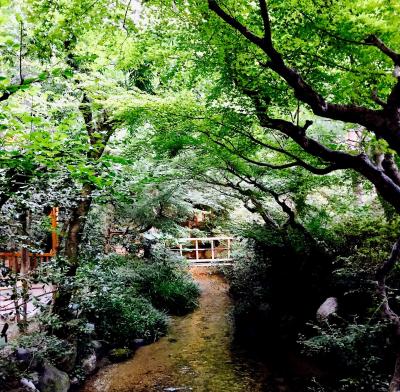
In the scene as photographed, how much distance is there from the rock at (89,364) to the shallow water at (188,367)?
0.17m

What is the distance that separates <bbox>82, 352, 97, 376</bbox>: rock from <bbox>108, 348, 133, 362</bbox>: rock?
0.50m

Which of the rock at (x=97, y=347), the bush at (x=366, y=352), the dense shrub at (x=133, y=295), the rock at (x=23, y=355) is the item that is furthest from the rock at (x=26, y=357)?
the bush at (x=366, y=352)

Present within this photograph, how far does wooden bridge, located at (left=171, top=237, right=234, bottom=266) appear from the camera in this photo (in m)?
16.5

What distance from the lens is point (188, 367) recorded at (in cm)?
761

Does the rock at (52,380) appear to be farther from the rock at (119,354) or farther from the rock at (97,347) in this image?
the rock at (119,354)

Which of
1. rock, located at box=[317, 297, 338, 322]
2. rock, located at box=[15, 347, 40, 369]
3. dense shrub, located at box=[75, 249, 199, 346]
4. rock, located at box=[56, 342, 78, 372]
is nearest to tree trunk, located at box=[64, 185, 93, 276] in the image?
dense shrub, located at box=[75, 249, 199, 346]

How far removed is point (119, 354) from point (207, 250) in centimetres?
1273

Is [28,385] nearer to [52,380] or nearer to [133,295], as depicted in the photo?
[52,380]

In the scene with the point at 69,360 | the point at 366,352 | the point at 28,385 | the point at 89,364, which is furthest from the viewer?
the point at 89,364

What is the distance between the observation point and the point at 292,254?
8.90 m

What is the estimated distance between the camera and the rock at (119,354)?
791 centimetres

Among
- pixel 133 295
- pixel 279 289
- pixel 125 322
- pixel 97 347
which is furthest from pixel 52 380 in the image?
pixel 279 289

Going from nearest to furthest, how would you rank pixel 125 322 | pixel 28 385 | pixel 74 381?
pixel 28 385
pixel 74 381
pixel 125 322

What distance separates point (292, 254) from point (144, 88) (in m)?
5.63
